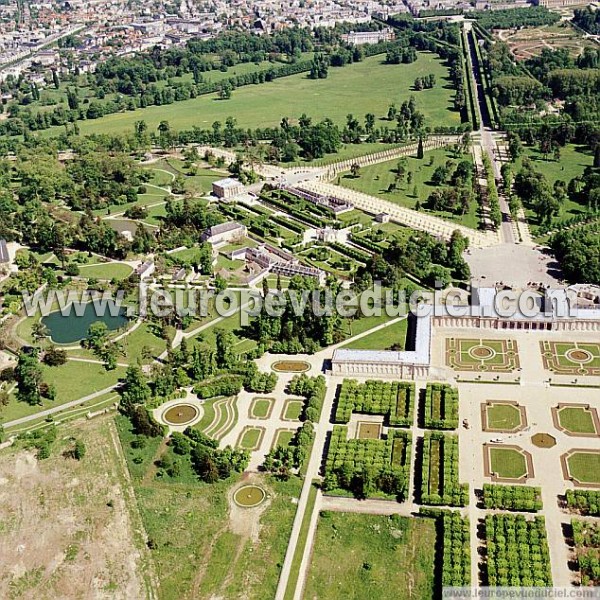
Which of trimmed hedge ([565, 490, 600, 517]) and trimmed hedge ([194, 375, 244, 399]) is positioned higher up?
trimmed hedge ([194, 375, 244, 399])

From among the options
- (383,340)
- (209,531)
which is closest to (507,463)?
(383,340)

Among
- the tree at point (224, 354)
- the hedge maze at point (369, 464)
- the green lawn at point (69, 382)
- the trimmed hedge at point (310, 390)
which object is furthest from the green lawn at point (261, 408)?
the green lawn at point (69, 382)

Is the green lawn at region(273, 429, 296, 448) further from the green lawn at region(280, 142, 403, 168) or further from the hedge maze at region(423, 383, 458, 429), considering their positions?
the green lawn at region(280, 142, 403, 168)

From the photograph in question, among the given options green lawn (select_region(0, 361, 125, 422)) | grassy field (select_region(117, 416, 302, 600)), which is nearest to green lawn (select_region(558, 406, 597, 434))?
grassy field (select_region(117, 416, 302, 600))

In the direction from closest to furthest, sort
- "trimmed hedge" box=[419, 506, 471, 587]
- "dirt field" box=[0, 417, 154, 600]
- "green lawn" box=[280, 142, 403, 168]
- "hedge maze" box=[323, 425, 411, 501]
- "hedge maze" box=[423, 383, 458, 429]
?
"trimmed hedge" box=[419, 506, 471, 587] → "dirt field" box=[0, 417, 154, 600] → "hedge maze" box=[323, 425, 411, 501] → "hedge maze" box=[423, 383, 458, 429] → "green lawn" box=[280, 142, 403, 168]

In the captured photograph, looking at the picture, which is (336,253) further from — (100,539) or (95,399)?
(100,539)

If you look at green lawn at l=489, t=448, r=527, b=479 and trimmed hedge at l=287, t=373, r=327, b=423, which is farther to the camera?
trimmed hedge at l=287, t=373, r=327, b=423
